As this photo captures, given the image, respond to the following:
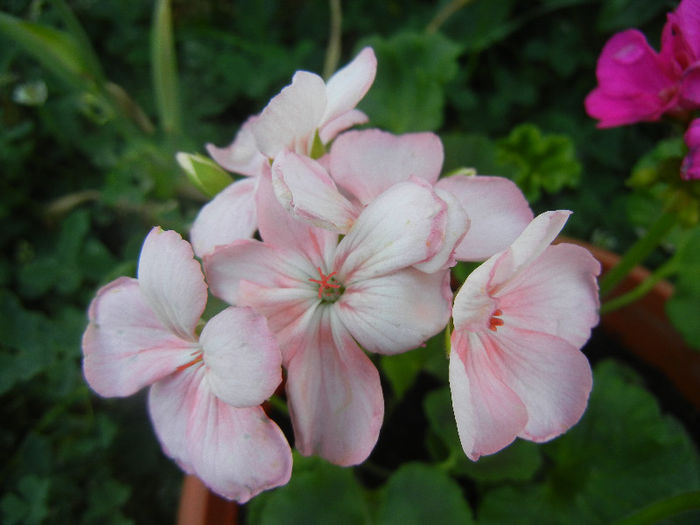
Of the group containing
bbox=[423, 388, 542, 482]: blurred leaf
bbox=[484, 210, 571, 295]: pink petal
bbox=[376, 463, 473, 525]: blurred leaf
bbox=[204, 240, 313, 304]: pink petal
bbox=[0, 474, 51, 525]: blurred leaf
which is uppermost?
bbox=[484, 210, 571, 295]: pink petal

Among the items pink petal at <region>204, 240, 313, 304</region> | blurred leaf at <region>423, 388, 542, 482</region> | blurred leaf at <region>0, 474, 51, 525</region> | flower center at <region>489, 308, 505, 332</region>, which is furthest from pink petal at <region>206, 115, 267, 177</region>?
blurred leaf at <region>0, 474, 51, 525</region>

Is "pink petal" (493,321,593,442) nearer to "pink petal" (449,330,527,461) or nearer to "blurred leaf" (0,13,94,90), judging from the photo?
"pink petal" (449,330,527,461)

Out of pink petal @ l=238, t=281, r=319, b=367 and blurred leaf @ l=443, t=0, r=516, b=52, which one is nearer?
pink petal @ l=238, t=281, r=319, b=367

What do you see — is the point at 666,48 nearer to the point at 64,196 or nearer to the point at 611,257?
the point at 611,257

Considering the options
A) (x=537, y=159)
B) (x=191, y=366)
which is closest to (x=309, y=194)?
(x=191, y=366)

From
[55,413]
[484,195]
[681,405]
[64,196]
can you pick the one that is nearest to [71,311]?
[55,413]

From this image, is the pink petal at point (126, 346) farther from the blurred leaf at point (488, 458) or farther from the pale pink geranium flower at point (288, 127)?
the blurred leaf at point (488, 458)

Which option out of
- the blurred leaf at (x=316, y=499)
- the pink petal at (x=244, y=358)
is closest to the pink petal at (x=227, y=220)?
the pink petal at (x=244, y=358)
